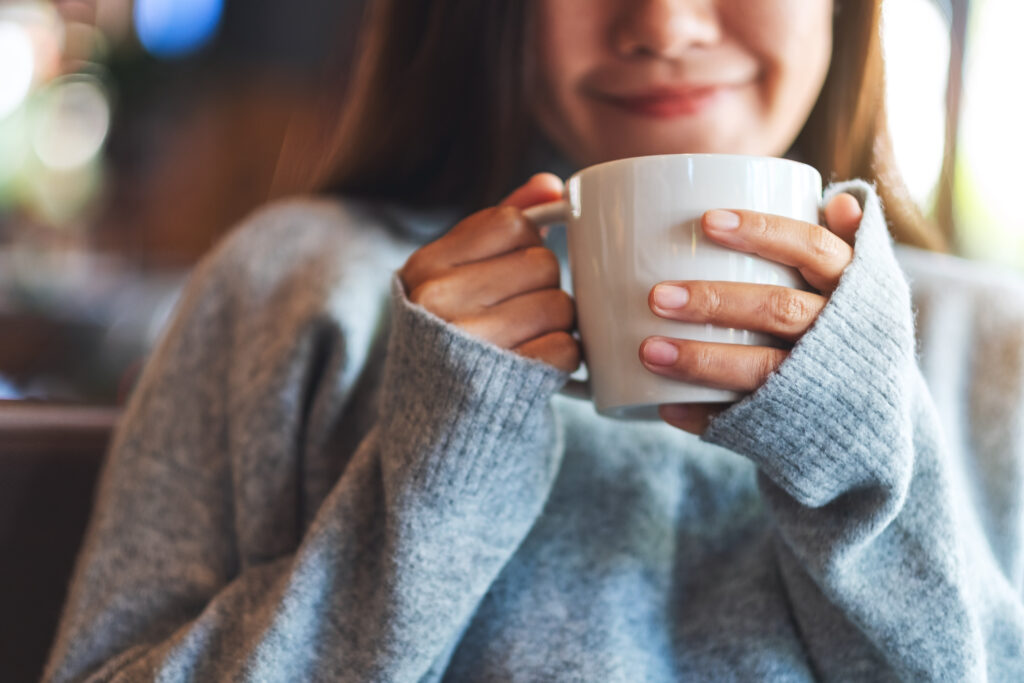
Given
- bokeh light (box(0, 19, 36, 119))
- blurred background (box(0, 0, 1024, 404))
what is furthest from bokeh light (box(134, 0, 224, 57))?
bokeh light (box(0, 19, 36, 119))

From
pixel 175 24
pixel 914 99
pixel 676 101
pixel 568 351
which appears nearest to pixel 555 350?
pixel 568 351

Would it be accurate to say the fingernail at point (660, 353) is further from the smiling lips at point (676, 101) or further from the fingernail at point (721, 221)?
the smiling lips at point (676, 101)

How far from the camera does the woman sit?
465mm

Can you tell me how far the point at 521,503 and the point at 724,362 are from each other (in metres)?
0.17

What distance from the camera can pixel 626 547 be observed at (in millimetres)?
593

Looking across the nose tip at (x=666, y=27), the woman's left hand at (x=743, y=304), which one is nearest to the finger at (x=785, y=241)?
the woman's left hand at (x=743, y=304)

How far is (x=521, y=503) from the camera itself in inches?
21.0

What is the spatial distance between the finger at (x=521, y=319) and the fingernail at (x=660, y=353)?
0.08 metres

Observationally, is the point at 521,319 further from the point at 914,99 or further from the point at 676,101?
the point at 914,99

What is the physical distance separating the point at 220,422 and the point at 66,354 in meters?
2.01

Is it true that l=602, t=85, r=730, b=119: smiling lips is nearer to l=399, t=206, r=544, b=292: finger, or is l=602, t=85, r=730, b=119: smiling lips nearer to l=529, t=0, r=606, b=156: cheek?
l=529, t=0, r=606, b=156: cheek

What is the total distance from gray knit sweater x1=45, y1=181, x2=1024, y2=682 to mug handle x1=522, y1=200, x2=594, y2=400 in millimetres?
21

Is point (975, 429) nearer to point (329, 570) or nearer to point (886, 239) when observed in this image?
point (886, 239)

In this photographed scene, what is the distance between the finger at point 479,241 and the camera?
0.51 m
